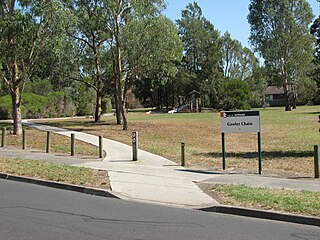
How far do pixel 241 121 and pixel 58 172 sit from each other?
5799 millimetres

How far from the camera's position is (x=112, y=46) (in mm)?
35969

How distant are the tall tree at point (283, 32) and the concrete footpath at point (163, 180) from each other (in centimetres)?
5198

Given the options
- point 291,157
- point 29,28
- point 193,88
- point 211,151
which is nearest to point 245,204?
point 291,157

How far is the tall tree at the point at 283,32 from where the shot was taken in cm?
6431

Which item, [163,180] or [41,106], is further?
[41,106]

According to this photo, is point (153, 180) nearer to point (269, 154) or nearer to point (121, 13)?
point (269, 154)

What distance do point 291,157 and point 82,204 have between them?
10.6 m

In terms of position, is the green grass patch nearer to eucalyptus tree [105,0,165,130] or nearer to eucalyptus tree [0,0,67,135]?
eucalyptus tree [0,0,67,135]

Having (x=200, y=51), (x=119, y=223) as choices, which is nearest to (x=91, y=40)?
(x=119, y=223)

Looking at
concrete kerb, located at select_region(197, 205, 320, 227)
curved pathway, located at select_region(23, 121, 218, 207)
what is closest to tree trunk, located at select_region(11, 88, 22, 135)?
curved pathway, located at select_region(23, 121, 218, 207)

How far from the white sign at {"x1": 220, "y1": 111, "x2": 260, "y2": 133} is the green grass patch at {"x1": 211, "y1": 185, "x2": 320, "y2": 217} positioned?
11.9 ft

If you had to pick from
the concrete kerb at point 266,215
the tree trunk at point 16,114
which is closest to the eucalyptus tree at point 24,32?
the tree trunk at point 16,114

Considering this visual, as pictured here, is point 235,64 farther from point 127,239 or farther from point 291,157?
point 127,239

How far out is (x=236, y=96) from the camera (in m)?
77.7
